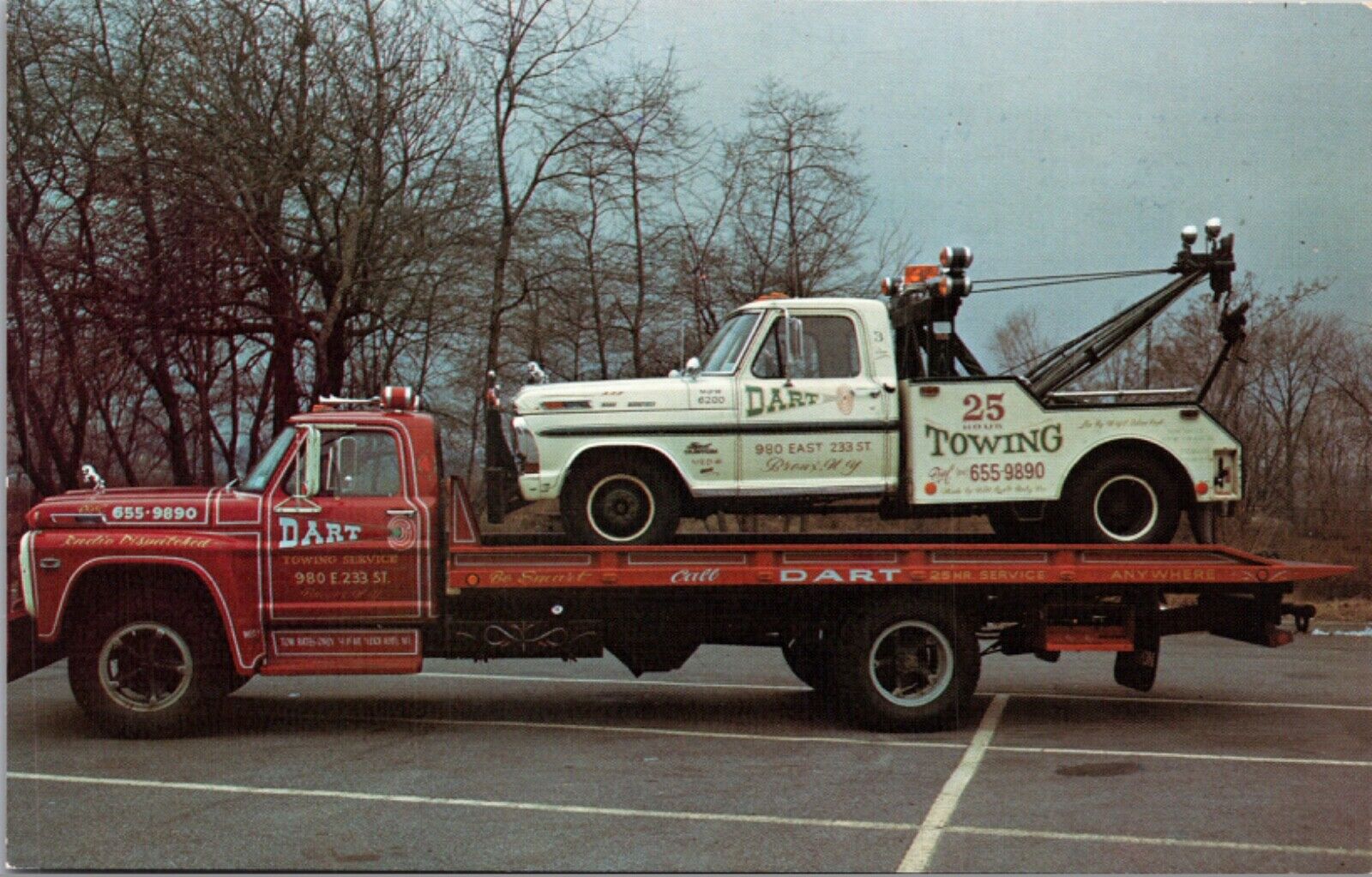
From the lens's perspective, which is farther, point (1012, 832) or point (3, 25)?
point (3, 25)

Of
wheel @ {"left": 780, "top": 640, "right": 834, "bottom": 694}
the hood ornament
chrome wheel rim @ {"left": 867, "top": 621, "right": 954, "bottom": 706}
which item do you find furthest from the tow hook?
the hood ornament

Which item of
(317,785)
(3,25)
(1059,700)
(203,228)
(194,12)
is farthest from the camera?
(194,12)

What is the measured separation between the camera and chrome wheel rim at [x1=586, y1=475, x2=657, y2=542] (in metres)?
9.47

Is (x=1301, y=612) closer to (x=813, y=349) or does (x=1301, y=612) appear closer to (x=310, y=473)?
(x=813, y=349)

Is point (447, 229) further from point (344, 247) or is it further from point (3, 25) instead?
point (3, 25)

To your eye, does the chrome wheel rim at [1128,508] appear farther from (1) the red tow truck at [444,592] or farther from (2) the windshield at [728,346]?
(2) the windshield at [728,346]

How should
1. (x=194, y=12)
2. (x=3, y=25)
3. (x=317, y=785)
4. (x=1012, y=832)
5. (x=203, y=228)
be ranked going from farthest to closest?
(x=194, y=12)
(x=203, y=228)
(x=3, y=25)
(x=317, y=785)
(x=1012, y=832)

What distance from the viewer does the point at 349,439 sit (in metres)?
9.39

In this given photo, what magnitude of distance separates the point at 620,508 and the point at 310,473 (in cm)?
Answer: 192

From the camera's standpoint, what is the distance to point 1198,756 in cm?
880

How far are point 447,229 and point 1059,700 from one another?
Result: 6516 mm

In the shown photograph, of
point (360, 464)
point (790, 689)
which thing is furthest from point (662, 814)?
point (790, 689)

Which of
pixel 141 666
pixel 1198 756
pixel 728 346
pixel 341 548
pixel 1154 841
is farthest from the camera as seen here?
pixel 728 346

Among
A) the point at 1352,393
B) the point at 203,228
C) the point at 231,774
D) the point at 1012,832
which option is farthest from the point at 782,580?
the point at 203,228
